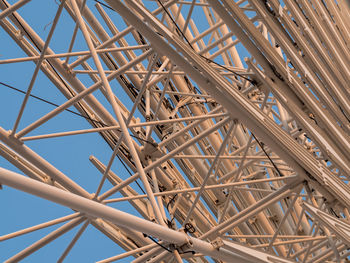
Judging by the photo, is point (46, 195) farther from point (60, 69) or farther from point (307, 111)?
point (307, 111)

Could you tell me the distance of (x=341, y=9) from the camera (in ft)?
102

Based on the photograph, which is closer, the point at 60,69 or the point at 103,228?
the point at 60,69

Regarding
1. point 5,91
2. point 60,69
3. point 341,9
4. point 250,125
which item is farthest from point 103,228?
point 5,91

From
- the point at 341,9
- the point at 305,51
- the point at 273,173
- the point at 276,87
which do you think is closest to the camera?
the point at 276,87

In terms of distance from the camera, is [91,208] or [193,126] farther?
[193,126]

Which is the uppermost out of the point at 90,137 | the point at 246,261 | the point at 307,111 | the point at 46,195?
the point at 90,137

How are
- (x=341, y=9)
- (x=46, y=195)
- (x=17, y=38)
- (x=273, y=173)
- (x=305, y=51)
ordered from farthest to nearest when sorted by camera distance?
(x=341, y=9), (x=273, y=173), (x=305, y=51), (x=17, y=38), (x=46, y=195)

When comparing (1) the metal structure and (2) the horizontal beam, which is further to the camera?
(1) the metal structure

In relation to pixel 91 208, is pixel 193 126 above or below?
above

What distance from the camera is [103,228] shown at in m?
20.2

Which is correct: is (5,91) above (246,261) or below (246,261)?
above

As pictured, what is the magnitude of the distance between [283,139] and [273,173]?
504 inches

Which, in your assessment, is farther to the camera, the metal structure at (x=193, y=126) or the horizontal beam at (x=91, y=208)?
the metal structure at (x=193, y=126)

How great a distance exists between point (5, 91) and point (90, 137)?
35.8 ft
